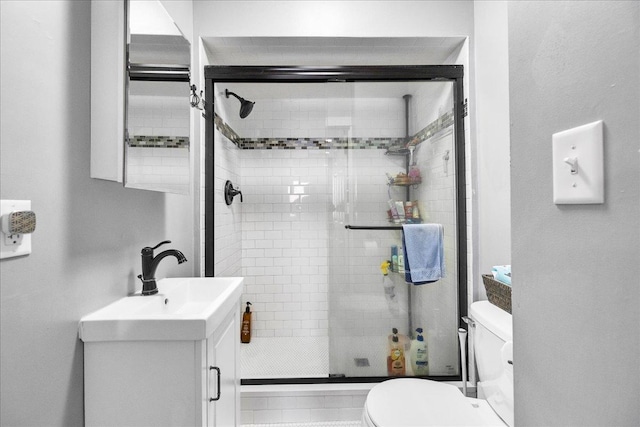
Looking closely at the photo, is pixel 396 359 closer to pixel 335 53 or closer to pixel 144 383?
pixel 144 383

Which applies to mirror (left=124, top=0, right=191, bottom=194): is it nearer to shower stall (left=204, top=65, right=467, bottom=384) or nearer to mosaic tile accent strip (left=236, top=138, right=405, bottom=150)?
shower stall (left=204, top=65, right=467, bottom=384)

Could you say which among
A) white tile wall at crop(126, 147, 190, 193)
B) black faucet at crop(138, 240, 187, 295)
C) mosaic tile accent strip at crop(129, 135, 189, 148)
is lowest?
black faucet at crop(138, 240, 187, 295)

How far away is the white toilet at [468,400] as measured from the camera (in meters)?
1.27

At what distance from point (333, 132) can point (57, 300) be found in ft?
5.54

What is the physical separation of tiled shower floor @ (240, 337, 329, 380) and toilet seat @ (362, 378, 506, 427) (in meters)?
0.71

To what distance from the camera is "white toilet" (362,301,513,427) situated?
127 centimetres

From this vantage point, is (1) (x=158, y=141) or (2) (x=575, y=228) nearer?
(2) (x=575, y=228)

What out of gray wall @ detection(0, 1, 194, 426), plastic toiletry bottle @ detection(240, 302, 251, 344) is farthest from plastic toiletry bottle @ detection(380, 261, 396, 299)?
gray wall @ detection(0, 1, 194, 426)

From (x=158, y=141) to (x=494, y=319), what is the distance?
1583mm

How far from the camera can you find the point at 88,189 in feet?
3.42

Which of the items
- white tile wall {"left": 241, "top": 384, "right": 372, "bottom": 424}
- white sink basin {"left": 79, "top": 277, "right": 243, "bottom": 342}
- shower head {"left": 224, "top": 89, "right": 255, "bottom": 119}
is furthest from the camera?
shower head {"left": 224, "top": 89, "right": 255, "bottom": 119}

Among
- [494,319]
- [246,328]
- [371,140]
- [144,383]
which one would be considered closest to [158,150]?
[144,383]

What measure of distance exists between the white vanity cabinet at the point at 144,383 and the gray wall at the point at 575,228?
837 mm

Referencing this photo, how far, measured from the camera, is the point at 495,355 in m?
1.39
